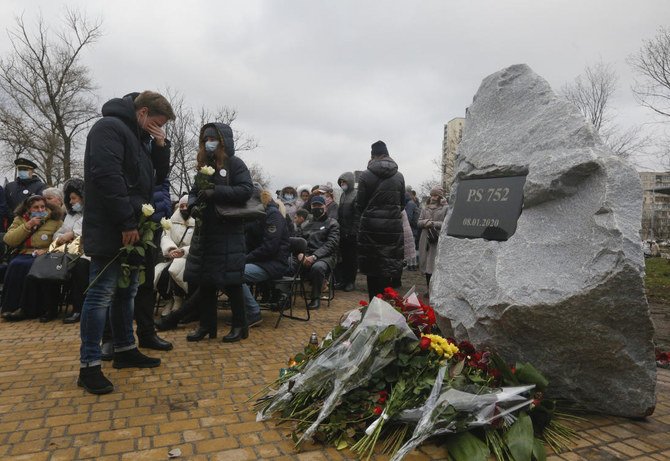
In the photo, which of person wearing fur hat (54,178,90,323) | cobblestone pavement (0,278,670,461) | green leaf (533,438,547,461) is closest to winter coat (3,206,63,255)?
person wearing fur hat (54,178,90,323)

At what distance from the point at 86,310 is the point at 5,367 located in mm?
1200

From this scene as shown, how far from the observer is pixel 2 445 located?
2621 mm

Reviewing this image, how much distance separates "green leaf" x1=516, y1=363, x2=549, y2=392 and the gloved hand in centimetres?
292

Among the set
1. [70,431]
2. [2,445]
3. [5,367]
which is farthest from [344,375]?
[5,367]

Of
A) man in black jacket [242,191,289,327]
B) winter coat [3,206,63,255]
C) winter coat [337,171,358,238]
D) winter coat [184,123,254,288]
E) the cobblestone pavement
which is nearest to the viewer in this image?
the cobblestone pavement

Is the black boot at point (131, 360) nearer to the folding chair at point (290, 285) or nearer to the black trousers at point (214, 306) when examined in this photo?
the black trousers at point (214, 306)

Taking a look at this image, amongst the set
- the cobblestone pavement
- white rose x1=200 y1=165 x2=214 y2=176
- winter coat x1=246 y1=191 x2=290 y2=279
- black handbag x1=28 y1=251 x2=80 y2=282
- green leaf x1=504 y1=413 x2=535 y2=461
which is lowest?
the cobblestone pavement

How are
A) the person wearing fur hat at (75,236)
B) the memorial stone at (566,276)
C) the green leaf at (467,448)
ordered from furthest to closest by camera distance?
the person wearing fur hat at (75,236), the memorial stone at (566,276), the green leaf at (467,448)

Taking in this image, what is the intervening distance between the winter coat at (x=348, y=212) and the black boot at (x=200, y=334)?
Result: 148 inches

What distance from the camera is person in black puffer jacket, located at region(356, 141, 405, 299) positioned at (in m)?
5.40

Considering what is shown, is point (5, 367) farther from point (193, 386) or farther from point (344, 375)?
point (344, 375)

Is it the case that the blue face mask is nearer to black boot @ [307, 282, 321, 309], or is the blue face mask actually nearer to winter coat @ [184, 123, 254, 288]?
winter coat @ [184, 123, 254, 288]

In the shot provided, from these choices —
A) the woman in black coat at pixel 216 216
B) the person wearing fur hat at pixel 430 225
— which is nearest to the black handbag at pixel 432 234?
the person wearing fur hat at pixel 430 225

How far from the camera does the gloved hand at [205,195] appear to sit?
443cm
